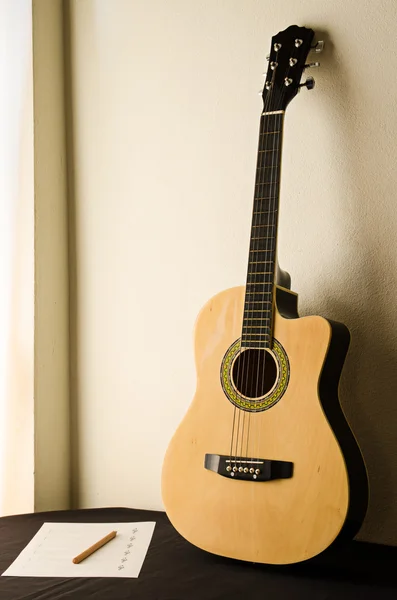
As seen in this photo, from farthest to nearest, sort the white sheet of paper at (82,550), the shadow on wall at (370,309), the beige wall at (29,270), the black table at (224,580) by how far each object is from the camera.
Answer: the beige wall at (29,270), the shadow on wall at (370,309), the white sheet of paper at (82,550), the black table at (224,580)

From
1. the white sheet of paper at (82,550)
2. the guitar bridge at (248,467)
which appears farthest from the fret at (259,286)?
the white sheet of paper at (82,550)

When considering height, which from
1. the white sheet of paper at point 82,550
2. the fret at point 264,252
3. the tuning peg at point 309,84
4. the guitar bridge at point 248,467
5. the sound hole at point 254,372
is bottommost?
the white sheet of paper at point 82,550

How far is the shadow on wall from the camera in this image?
124 cm

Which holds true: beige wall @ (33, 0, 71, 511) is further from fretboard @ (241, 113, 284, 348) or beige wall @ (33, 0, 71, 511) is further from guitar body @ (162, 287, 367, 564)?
fretboard @ (241, 113, 284, 348)

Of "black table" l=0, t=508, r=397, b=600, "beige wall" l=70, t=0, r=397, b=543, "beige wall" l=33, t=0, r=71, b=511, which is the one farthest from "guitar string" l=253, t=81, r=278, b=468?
"beige wall" l=33, t=0, r=71, b=511

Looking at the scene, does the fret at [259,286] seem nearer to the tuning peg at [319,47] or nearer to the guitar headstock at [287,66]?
the guitar headstock at [287,66]

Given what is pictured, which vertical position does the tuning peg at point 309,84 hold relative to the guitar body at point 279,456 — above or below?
above

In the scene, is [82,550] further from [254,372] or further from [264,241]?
[264,241]

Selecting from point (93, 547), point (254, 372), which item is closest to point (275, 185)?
point (254, 372)

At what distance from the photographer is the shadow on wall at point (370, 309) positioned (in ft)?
4.08

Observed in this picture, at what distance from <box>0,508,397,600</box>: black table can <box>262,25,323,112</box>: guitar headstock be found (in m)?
0.85

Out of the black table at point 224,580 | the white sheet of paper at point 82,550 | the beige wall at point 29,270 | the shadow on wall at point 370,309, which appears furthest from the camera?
the beige wall at point 29,270

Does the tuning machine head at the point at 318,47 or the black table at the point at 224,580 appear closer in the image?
the black table at the point at 224,580

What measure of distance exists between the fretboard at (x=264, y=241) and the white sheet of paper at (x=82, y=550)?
45 cm
